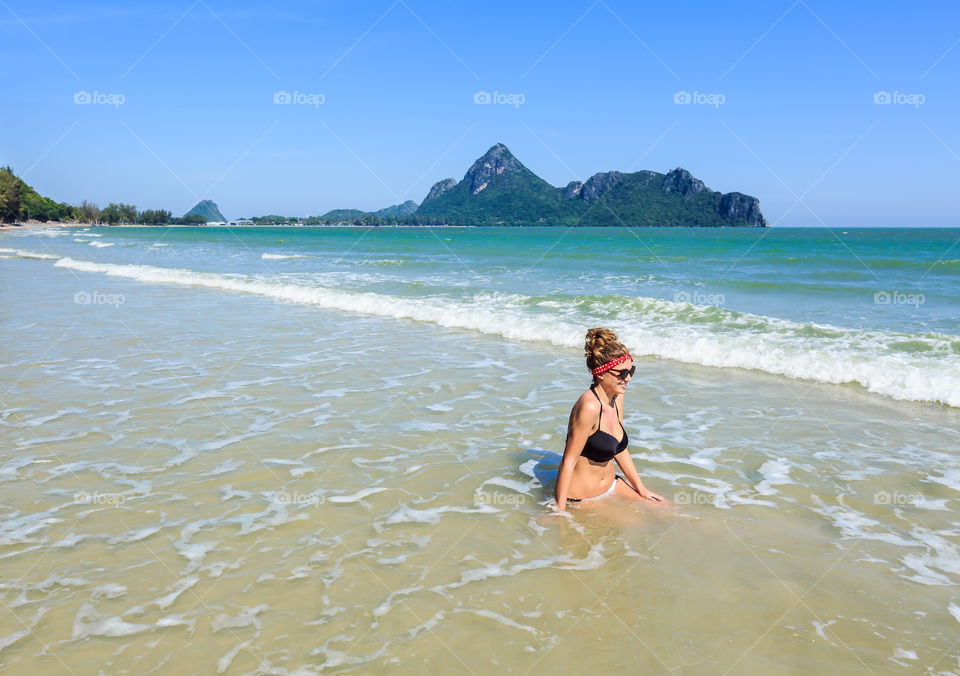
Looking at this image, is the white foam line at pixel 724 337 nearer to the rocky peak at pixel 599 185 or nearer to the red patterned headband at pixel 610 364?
the red patterned headband at pixel 610 364

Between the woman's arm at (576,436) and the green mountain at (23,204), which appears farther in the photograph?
the green mountain at (23,204)

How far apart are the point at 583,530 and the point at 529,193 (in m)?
163

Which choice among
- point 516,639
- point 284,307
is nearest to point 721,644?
point 516,639

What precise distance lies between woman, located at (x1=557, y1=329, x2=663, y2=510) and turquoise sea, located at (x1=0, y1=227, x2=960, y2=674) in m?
0.25

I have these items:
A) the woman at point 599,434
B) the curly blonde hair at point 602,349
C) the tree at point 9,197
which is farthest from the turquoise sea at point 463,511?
the tree at point 9,197

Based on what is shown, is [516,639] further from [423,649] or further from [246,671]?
[246,671]

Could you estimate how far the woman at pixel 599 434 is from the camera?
16.1ft

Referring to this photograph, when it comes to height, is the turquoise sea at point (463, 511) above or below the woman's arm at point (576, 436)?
below

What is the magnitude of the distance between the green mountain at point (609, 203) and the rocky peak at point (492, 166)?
6.45 ft

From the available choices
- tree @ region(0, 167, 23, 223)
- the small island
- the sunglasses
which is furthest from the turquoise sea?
the small island

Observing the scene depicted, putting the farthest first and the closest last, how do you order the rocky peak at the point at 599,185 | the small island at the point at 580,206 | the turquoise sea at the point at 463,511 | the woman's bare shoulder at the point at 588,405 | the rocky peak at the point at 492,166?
1. the rocky peak at the point at 492,166
2. the rocky peak at the point at 599,185
3. the small island at the point at 580,206
4. the woman's bare shoulder at the point at 588,405
5. the turquoise sea at the point at 463,511

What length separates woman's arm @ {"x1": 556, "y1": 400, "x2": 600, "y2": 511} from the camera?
16.0ft

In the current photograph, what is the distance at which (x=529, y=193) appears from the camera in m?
162

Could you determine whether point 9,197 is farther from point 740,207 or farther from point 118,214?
point 740,207
